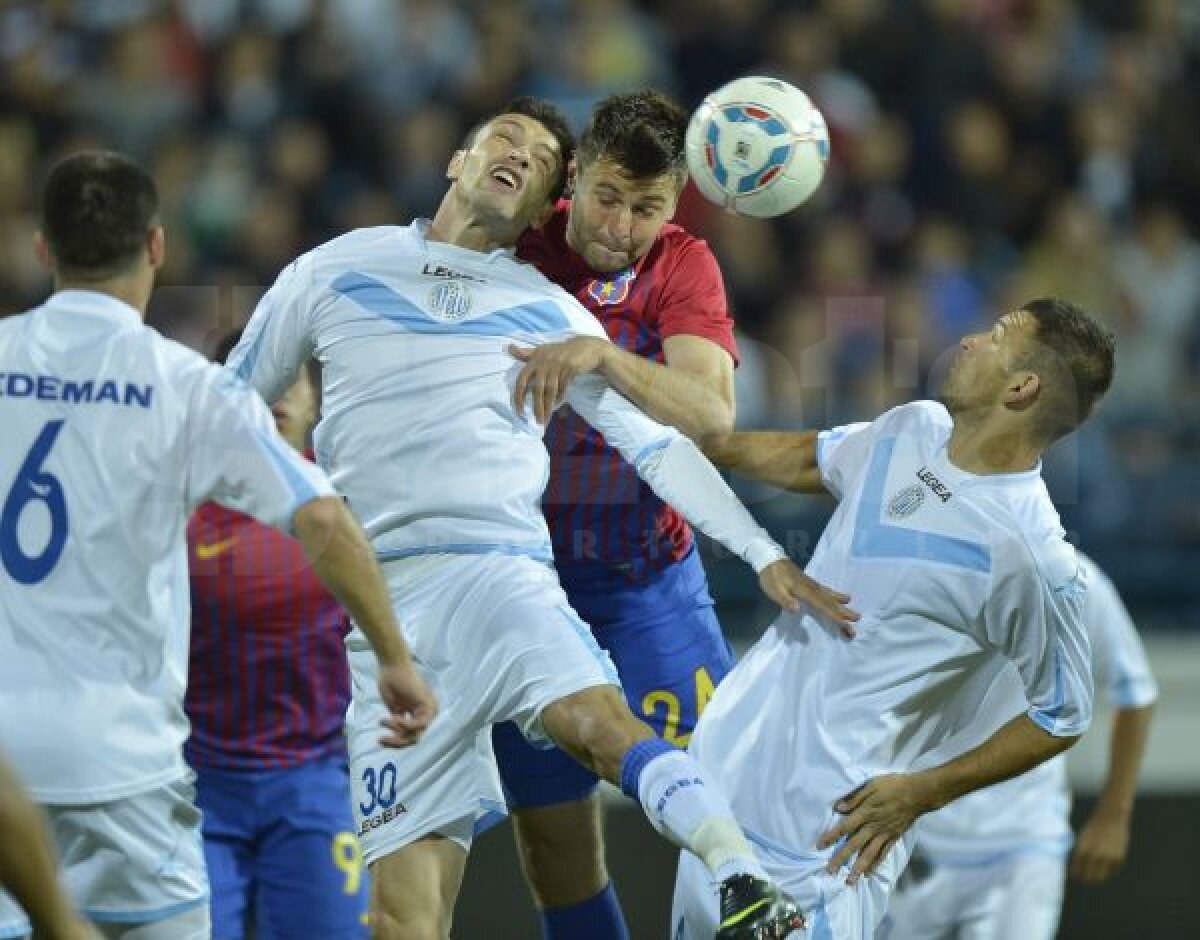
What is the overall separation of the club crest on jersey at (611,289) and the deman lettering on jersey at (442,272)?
551mm

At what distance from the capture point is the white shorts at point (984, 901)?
611 cm

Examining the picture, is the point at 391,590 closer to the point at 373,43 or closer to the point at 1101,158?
the point at 373,43

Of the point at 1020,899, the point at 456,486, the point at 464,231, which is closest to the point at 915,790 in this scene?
the point at 456,486

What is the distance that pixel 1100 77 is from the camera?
11.7m

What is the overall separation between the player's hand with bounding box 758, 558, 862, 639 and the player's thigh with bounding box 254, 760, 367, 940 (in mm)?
1817

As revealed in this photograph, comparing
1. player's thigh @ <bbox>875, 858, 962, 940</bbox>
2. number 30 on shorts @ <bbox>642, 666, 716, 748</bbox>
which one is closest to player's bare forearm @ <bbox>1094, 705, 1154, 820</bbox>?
player's thigh @ <bbox>875, 858, 962, 940</bbox>

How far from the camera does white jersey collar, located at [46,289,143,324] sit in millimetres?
4254

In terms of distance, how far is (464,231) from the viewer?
5.30 metres

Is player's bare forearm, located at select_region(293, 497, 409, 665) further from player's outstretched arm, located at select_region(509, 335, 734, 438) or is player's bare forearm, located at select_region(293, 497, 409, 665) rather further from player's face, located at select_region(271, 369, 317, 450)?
player's face, located at select_region(271, 369, 317, 450)

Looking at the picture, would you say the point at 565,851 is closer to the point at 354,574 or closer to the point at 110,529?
the point at 354,574

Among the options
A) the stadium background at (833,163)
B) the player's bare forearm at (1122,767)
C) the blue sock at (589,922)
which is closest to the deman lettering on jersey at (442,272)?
the blue sock at (589,922)

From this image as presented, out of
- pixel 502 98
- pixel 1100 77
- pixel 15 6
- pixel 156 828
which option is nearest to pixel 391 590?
pixel 156 828

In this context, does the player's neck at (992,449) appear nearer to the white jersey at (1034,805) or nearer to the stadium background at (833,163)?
the white jersey at (1034,805)

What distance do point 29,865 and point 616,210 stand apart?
260cm
